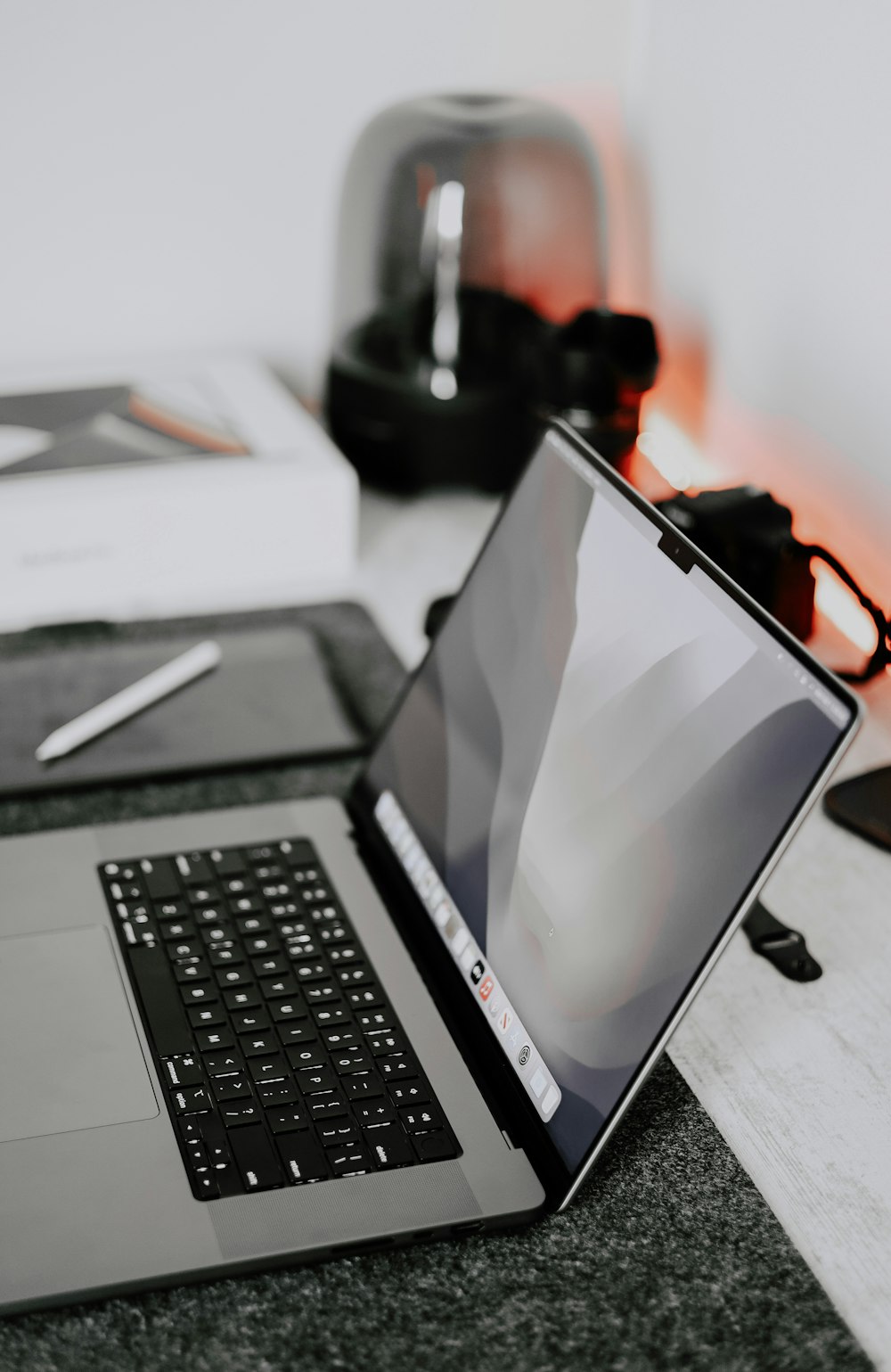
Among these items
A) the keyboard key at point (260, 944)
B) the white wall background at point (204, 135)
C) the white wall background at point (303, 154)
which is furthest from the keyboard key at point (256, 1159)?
the white wall background at point (204, 135)

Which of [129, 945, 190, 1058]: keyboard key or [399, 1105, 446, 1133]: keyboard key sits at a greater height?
[399, 1105, 446, 1133]: keyboard key

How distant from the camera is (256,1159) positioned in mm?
472

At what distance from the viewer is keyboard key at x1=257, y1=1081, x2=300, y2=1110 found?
49cm

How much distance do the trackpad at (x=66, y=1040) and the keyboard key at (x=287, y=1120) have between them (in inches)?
1.8

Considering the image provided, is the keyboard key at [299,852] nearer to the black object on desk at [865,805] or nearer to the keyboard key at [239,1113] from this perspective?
the keyboard key at [239,1113]

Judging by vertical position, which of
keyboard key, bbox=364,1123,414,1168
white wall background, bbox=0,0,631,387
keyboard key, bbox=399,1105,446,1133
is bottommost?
keyboard key, bbox=399,1105,446,1133

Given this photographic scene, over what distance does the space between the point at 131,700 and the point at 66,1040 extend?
28 centimetres

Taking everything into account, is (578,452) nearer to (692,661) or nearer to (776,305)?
(692,661)

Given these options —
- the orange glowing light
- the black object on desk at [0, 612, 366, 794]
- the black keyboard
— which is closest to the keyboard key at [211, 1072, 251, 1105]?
the black keyboard

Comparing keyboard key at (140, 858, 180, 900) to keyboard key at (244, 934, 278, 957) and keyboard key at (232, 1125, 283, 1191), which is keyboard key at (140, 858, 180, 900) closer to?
keyboard key at (244, 934, 278, 957)

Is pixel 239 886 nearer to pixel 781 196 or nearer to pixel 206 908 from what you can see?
pixel 206 908

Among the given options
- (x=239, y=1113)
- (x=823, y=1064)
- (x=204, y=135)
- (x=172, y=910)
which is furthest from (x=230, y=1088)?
(x=204, y=135)

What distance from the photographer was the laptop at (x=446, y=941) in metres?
0.45

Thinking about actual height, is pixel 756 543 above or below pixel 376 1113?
above
